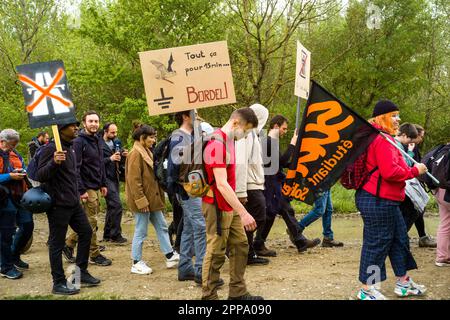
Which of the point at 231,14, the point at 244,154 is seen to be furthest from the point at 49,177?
the point at 231,14

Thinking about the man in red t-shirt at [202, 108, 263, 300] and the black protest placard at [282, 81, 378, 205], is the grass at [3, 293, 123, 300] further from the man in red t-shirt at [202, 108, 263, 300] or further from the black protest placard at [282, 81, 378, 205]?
the black protest placard at [282, 81, 378, 205]

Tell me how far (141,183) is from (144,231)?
628 mm

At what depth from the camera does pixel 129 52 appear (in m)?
16.9

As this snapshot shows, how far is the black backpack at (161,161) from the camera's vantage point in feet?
19.8

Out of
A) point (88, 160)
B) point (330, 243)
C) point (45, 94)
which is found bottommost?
point (330, 243)

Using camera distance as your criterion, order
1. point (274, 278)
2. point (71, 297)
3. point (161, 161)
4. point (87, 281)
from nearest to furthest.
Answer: point (71, 297) → point (87, 281) → point (274, 278) → point (161, 161)

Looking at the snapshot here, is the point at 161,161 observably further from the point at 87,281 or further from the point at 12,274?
the point at 12,274

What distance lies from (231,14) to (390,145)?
12.1 m

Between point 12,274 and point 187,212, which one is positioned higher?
point 187,212

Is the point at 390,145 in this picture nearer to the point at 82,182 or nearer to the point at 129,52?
the point at 82,182

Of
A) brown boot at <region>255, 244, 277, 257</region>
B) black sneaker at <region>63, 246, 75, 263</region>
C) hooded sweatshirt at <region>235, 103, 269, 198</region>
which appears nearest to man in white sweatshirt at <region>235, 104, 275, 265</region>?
hooded sweatshirt at <region>235, 103, 269, 198</region>

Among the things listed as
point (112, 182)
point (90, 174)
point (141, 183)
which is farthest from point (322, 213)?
point (112, 182)

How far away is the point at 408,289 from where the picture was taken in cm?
512

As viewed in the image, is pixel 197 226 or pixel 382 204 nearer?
pixel 382 204
